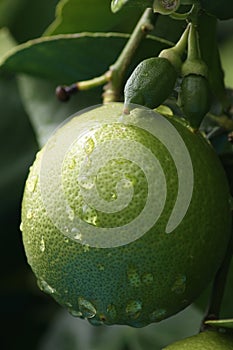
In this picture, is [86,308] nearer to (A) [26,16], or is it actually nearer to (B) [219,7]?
(B) [219,7]

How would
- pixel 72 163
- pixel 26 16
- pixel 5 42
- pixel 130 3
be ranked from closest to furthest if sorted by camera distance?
pixel 130 3 < pixel 72 163 < pixel 5 42 < pixel 26 16

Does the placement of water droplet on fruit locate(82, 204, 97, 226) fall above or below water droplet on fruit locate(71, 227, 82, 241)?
above

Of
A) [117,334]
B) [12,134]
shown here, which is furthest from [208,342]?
[12,134]

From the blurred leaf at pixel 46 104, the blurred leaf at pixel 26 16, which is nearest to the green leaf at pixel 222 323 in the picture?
the blurred leaf at pixel 46 104

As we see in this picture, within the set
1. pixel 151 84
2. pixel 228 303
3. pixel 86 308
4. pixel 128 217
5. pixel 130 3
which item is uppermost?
pixel 130 3

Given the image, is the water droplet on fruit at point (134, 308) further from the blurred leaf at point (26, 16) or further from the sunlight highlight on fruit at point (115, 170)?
the blurred leaf at point (26, 16)

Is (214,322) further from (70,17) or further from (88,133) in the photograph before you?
(70,17)

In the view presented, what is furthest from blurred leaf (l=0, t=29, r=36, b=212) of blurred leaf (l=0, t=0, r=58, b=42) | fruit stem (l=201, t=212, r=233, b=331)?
fruit stem (l=201, t=212, r=233, b=331)

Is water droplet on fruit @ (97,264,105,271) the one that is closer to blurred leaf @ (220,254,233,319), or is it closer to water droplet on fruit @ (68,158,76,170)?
water droplet on fruit @ (68,158,76,170)
